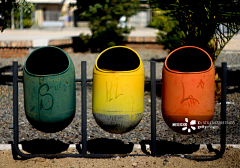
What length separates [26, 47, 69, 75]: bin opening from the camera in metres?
3.77

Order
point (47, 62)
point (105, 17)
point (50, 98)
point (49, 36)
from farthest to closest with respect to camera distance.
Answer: point (49, 36)
point (105, 17)
point (47, 62)
point (50, 98)

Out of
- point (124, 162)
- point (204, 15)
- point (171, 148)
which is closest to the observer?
point (124, 162)

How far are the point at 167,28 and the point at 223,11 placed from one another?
184 inches

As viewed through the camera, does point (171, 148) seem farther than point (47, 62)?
No

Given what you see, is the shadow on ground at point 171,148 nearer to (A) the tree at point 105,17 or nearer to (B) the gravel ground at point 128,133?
(B) the gravel ground at point 128,133

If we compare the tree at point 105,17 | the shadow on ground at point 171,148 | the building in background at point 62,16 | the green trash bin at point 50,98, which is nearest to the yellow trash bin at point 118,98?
the green trash bin at point 50,98

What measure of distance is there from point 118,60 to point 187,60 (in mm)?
843

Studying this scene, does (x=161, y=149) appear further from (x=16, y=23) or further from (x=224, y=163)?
(x=16, y=23)

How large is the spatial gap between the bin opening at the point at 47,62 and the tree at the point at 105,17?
7.09 meters

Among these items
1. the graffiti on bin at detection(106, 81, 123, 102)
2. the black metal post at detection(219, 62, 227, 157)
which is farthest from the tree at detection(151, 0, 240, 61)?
the graffiti on bin at detection(106, 81, 123, 102)

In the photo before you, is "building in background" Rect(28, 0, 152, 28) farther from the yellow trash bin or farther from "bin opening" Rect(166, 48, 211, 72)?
the yellow trash bin

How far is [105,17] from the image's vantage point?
1098cm

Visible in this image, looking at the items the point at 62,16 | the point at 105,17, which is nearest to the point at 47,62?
the point at 105,17

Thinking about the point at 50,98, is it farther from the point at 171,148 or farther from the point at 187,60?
the point at 187,60
